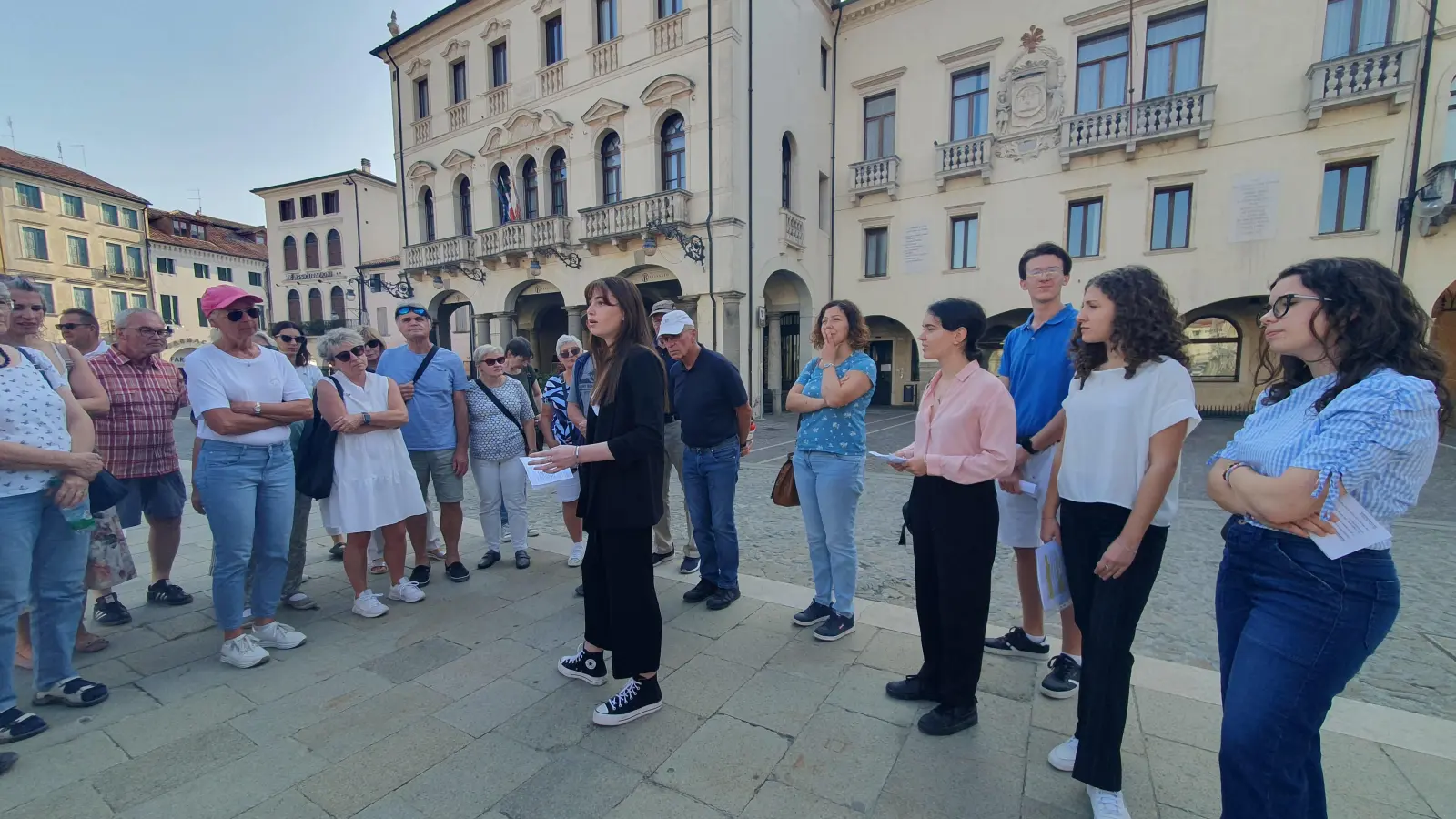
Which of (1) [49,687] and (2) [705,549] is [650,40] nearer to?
(2) [705,549]

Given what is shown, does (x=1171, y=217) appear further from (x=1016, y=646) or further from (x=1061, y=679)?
(x=1061, y=679)

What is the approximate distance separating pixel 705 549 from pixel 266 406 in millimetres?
2653

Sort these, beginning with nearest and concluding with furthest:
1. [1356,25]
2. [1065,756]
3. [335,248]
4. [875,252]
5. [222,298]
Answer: [1065,756]
[222,298]
[1356,25]
[875,252]
[335,248]

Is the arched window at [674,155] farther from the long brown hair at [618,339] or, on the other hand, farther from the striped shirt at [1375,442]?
the striped shirt at [1375,442]

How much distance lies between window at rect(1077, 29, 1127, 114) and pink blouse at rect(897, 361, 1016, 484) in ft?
A: 48.6

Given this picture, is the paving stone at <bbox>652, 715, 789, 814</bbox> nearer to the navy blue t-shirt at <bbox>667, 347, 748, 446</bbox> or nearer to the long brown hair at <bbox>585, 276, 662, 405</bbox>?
the long brown hair at <bbox>585, 276, 662, 405</bbox>

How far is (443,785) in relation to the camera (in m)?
2.22

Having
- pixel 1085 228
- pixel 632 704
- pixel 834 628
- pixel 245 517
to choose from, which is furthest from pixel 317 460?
pixel 1085 228

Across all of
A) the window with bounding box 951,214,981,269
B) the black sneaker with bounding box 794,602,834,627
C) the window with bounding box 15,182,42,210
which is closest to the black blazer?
the black sneaker with bounding box 794,602,834,627

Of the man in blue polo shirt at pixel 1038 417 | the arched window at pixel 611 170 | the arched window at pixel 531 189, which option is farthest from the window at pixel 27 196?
the man in blue polo shirt at pixel 1038 417

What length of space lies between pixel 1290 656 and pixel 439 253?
21511 mm

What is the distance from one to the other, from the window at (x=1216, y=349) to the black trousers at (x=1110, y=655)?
54.0 feet

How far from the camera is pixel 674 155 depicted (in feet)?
48.4

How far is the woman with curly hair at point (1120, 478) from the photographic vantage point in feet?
6.47
